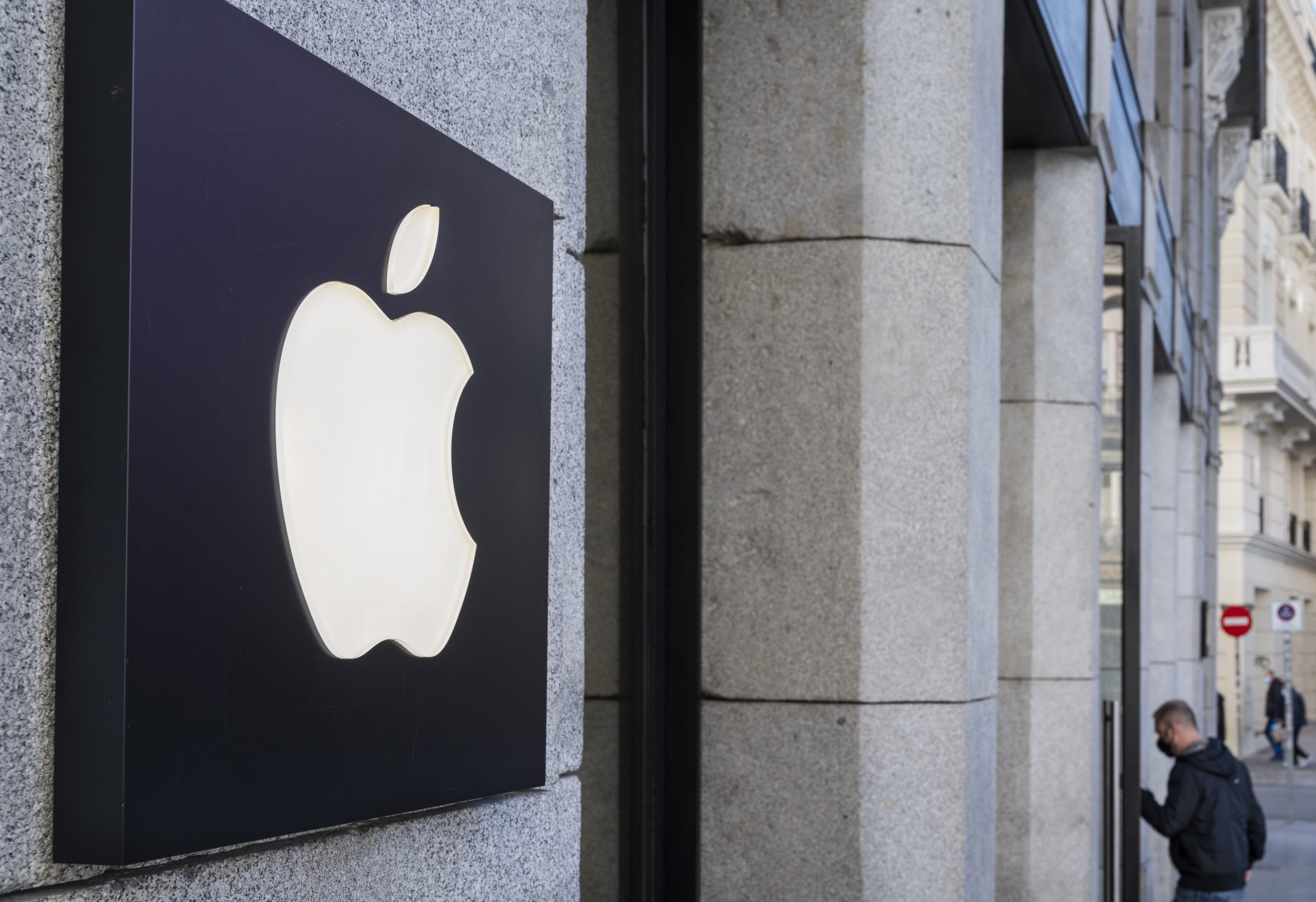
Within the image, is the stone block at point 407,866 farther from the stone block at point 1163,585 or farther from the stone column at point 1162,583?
the stone block at point 1163,585

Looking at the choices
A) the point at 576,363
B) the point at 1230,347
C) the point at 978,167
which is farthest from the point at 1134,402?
the point at 1230,347

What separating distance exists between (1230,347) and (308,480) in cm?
3580

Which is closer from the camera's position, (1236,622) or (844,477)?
(844,477)

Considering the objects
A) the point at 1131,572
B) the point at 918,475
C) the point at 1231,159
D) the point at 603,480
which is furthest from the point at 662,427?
the point at 1231,159

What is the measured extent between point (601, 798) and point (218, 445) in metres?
2.90

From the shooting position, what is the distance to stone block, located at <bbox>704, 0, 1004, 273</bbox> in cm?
451

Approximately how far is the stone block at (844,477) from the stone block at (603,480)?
405 millimetres

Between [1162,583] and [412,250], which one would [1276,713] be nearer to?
[1162,583]

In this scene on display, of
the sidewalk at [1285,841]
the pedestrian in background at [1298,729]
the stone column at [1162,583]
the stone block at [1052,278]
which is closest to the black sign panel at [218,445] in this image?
the stone block at [1052,278]

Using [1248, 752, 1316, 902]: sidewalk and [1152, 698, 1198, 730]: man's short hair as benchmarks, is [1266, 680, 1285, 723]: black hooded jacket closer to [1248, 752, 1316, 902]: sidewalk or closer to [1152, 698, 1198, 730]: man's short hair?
[1248, 752, 1316, 902]: sidewalk

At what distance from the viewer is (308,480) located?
167 centimetres

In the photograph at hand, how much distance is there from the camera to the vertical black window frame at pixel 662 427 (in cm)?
430

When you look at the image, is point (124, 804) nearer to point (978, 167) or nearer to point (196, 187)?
point (196, 187)

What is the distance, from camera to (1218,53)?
1969cm
